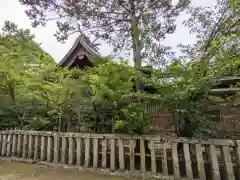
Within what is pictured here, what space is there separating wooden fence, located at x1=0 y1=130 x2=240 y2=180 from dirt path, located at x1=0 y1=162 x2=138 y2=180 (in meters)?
0.20

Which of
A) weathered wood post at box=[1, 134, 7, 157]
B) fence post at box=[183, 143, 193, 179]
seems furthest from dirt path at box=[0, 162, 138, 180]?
fence post at box=[183, 143, 193, 179]

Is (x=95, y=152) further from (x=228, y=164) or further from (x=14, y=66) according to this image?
(x=14, y=66)

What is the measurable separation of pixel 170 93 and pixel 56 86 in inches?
121

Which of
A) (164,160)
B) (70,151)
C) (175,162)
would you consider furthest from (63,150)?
(175,162)

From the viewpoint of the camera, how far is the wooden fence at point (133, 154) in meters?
3.44

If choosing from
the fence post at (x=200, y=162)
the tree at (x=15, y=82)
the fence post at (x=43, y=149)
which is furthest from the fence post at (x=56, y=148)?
the fence post at (x=200, y=162)

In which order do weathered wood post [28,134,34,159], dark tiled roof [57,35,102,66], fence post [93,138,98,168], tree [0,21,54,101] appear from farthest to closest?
dark tiled roof [57,35,102,66] → tree [0,21,54,101] → weathered wood post [28,134,34,159] → fence post [93,138,98,168]

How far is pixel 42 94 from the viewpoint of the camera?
5520 millimetres

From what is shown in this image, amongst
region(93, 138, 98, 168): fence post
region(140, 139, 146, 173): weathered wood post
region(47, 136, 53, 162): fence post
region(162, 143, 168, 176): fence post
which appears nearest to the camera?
region(162, 143, 168, 176): fence post

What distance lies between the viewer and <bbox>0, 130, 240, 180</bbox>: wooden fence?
11.3ft

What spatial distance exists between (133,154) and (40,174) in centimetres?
218

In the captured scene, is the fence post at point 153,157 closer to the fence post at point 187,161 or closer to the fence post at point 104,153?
the fence post at point 187,161

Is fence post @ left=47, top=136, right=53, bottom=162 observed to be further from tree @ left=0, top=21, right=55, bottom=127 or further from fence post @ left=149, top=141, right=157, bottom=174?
fence post @ left=149, top=141, right=157, bottom=174

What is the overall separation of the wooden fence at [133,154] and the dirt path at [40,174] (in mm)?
203
